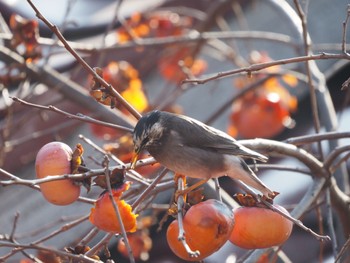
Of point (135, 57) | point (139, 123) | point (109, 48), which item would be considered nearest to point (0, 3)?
point (135, 57)

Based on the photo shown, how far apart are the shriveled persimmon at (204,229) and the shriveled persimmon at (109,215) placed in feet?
0.32

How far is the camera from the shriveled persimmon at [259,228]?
1.64m

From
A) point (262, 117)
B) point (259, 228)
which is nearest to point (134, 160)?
point (259, 228)

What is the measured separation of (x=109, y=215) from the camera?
1563mm

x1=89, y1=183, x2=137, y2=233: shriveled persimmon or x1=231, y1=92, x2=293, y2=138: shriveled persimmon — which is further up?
x1=231, y1=92, x2=293, y2=138: shriveled persimmon

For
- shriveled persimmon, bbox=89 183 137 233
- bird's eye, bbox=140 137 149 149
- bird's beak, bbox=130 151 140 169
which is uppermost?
bird's eye, bbox=140 137 149 149

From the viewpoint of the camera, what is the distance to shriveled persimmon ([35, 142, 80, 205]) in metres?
1.62

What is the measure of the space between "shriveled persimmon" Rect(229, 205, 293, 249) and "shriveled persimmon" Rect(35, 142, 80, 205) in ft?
1.23

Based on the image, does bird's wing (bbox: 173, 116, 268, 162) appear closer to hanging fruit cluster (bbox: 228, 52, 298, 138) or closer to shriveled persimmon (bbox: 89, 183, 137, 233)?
shriveled persimmon (bbox: 89, 183, 137, 233)

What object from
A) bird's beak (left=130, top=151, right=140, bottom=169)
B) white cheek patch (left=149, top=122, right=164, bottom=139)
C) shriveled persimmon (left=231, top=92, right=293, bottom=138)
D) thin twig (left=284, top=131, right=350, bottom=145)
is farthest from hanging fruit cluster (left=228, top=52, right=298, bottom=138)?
bird's beak (left=130, top=151, right=140, bottom=169)

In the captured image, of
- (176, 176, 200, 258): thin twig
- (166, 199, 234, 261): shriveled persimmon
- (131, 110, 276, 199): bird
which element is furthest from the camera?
(131, 110, 276, 199): bird

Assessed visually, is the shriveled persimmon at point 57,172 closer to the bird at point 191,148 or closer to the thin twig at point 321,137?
the bird at point 191,148

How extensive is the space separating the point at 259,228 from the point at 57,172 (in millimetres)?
462

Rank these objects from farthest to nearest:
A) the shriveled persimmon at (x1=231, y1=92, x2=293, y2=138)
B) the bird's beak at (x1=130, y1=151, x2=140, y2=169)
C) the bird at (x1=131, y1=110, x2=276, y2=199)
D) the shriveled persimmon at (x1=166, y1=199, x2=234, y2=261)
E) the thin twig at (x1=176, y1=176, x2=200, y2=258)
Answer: the shriveled persimmon at (x1=231, y1=92, x2=293, y2=138), the bird at (x1=131, y1=110, x2=276, y2=199), the bird's beak at (x1=130, y1=151, x2=140, y2=169), the shriveled persimmon at (x1=166, y1=199, x2=234, y2=261), the thin twig at (x1=176, y1=176, x2=200, y2=258)
